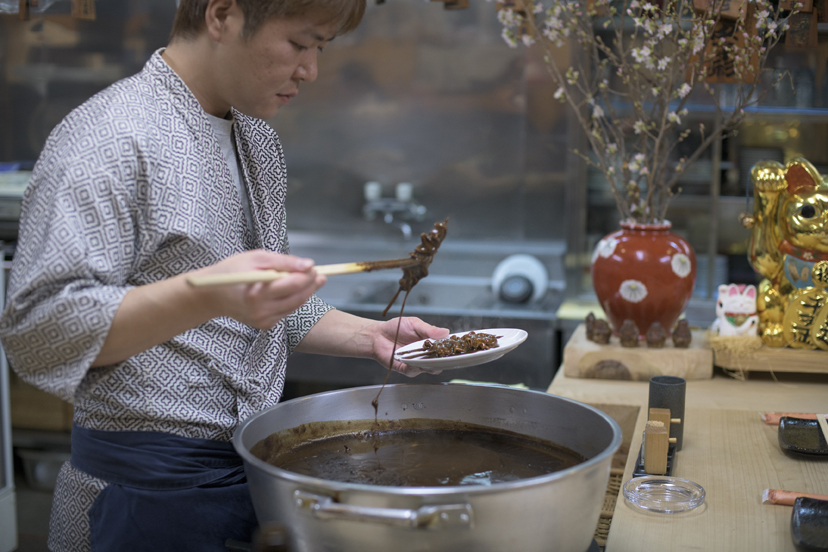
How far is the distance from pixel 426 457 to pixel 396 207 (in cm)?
291

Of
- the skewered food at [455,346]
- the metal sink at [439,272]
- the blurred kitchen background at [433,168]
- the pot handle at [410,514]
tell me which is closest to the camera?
the pot handle at [410,514]

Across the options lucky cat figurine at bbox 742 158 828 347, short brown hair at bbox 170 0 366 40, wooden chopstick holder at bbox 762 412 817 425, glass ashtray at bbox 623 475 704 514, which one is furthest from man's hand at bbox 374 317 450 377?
lucky cat figurine at bbox 742 158 828 347

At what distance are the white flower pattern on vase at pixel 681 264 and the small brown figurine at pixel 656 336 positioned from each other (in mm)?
162

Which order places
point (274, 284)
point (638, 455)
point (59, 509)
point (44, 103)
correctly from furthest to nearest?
point (44, 103) < point (638, 455) < point (59, 509) < point (274, 284)

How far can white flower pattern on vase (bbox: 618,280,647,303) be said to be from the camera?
7.43 feet

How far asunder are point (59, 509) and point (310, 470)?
478mm

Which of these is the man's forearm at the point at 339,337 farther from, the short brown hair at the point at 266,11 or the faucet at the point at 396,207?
the faucet at the point at 396,207

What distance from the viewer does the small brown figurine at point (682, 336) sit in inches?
88.8

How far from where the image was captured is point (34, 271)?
3.43 ft

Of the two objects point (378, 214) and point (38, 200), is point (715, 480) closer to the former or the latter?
point (38, 200)

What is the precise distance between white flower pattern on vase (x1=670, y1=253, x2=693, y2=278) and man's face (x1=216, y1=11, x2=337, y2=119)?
135 centimetres

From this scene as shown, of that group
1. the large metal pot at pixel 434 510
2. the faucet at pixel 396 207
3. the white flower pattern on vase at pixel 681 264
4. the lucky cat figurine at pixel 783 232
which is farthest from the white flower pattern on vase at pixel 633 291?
the faucet at pixel 396 207

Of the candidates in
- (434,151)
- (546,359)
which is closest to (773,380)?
(546,359)

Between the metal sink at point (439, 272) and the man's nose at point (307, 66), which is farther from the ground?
the man's nose at point (307, 66)
